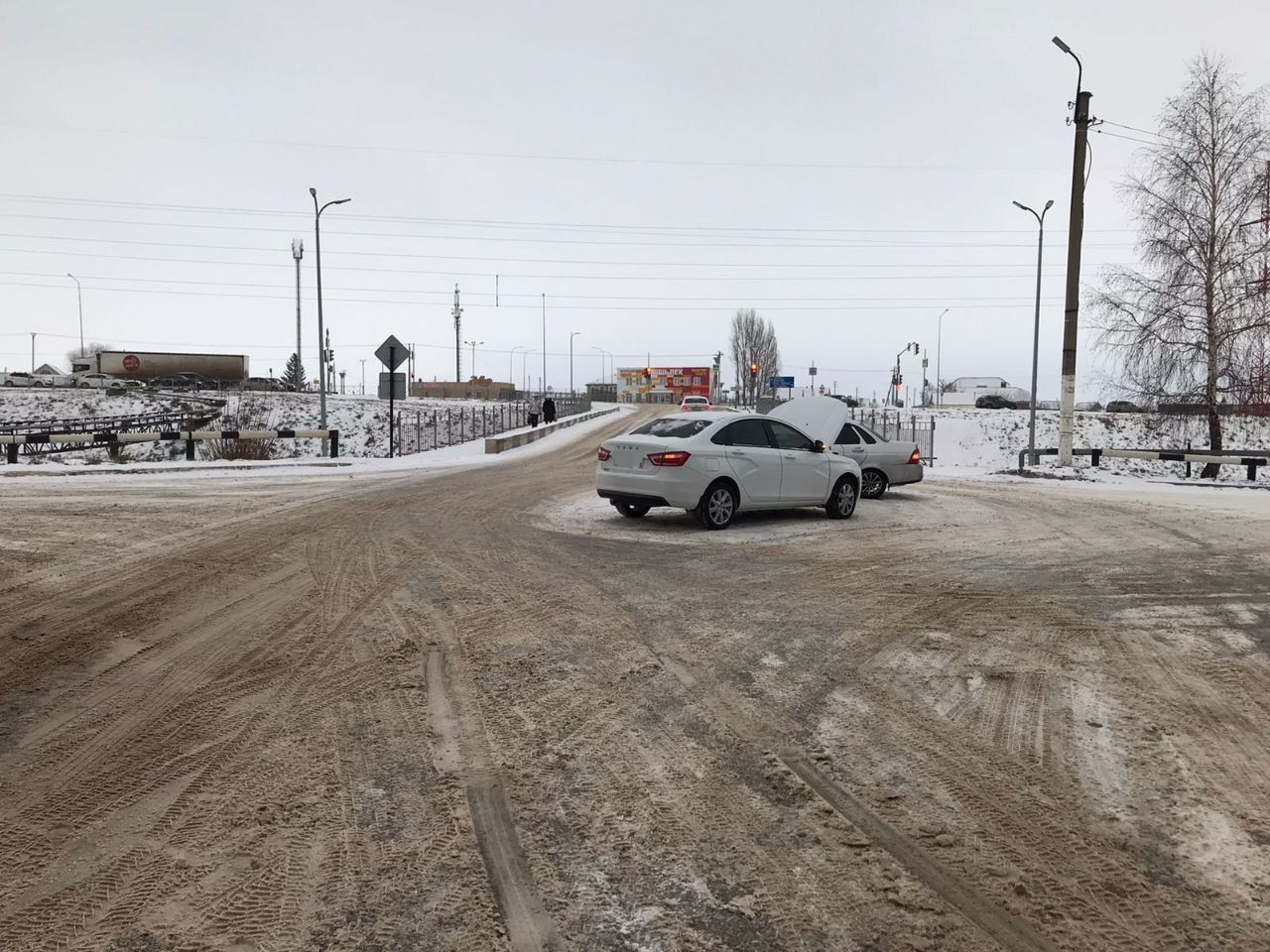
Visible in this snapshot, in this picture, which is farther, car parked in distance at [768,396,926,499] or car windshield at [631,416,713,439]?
car parked in distance at [768,396,926,499]

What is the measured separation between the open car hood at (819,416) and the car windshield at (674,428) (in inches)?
104

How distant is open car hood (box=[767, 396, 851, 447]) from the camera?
16.9 meters

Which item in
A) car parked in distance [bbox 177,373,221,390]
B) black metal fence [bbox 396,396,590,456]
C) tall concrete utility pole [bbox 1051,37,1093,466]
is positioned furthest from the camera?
car parked in distance [bbox 177,373,221,390]

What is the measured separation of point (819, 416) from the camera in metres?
19.0

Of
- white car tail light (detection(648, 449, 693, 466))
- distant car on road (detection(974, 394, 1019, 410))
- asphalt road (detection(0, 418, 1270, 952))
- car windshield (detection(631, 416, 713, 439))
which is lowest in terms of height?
asphalt road (detection(0, 418, 1270, 952))

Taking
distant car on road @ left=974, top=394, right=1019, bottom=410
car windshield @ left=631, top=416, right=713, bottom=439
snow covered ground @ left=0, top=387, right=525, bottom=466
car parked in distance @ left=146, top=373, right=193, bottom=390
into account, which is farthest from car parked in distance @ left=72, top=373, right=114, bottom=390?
car windshield @ left=631, top=416, right=713, bottom=439

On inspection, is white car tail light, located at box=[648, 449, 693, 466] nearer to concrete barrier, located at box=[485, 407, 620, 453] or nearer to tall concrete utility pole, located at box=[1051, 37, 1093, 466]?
tall concrete utility pole, located at box=[1051, 37, 1093, 466]

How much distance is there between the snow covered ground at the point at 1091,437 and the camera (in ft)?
97.7

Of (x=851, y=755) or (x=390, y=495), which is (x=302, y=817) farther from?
(x=390, y=495)

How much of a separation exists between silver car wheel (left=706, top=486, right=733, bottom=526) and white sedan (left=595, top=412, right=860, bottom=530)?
1 centimetres

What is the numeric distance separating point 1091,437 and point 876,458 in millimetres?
28559

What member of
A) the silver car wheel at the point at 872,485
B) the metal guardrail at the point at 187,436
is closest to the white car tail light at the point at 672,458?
the silver car wheel at the point at 872,485

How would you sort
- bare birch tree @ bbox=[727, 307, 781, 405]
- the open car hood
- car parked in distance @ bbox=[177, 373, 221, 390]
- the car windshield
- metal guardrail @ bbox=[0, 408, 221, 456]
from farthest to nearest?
1. bare birch tree @ bbox=[727, 307, 781, 405]
2. car parked in distance @ bbox=[177, 373, 221, 390]
3. metal guardrail @ bbox=[0, 408, 221, 456]
4. the open car hood
5. the car windshield

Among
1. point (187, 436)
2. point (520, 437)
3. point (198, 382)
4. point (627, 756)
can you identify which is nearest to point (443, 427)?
point (520, 437)
